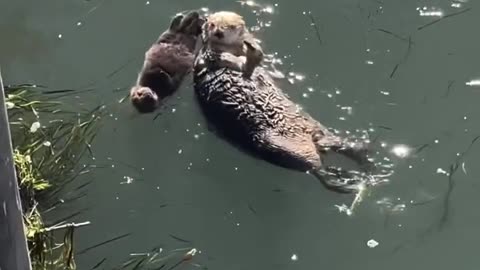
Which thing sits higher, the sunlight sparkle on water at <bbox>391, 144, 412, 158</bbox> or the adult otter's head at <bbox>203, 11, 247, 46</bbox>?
the adult otter's head at <bbox>203, 11, 247, 46</bbox>

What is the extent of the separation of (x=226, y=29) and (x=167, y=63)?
1.36ft

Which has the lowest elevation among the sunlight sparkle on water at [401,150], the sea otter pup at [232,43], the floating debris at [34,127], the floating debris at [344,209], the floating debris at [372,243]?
the floating debris at [372,243]

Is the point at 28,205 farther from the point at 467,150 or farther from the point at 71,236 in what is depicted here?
the point at 467,150

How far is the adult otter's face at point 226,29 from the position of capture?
6066mm

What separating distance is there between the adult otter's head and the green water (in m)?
0.30

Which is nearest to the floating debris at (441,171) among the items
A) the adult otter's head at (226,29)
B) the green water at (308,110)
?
the green water at (308,110)

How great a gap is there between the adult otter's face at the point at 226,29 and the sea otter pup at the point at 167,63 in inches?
5.6

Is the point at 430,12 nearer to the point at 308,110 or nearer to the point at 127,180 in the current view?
the point at 308,110

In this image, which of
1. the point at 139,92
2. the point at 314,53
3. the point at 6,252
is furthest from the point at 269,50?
the point at 6,252

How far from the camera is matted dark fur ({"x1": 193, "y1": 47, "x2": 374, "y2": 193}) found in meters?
5.59

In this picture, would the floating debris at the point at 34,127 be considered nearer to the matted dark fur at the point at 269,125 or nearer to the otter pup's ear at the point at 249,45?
the matted dark fur at the point at 269,125

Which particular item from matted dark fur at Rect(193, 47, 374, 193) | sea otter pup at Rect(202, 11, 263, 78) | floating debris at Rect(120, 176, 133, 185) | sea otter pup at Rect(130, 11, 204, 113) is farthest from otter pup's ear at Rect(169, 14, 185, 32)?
floating debris at Rect(120, 176, 133, 185)

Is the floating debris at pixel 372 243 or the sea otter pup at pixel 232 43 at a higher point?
the sea otter pup at pixel 232 43

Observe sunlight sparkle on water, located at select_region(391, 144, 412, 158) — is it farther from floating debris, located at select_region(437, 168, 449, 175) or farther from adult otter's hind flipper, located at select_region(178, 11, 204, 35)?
adult otter's hind flipper, located at select_region(178, 11, 204, 35)
